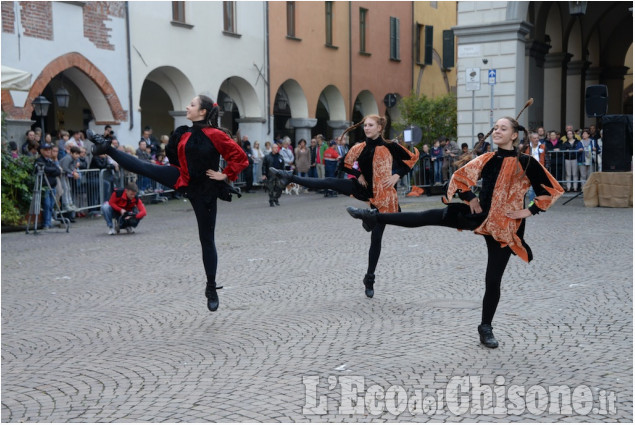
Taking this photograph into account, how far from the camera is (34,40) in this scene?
21.3 m

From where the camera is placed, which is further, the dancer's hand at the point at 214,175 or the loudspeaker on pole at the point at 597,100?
the loudspeaker on pole at the point at 597,100

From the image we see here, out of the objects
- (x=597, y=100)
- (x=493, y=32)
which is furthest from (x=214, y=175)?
(x=493, y=32)

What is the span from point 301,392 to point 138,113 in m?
21.2

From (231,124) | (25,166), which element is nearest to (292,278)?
(25,166)

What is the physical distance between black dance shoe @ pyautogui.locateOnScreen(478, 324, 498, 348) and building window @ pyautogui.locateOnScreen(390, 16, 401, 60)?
112 feet

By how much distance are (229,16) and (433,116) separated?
8.28 m

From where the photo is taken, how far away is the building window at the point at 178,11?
87.6ft

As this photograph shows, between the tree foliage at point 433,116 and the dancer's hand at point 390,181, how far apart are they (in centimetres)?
2290

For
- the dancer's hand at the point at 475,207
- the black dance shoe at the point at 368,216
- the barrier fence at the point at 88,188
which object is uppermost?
the dancer's hand at the point at 475,207

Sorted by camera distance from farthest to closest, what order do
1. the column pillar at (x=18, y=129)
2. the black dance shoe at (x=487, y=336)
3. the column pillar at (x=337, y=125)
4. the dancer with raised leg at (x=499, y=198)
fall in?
the column pillar at (x=337, y=125) < the column pillar at (x=18, y=129) < the black dance shoe at (x=487, y=336) < the dancer with raised leg at (x=499, y=198)

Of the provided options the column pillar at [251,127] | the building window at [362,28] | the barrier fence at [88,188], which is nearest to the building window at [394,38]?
the building window at [362,28]

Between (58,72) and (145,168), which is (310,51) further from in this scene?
(145,168)

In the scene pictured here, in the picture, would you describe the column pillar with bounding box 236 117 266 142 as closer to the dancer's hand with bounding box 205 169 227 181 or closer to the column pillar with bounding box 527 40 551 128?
the column pillar with bounding box 527 40 551 128

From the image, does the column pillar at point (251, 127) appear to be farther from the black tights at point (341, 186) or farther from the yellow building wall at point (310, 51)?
the black tights at point (341, 186)
